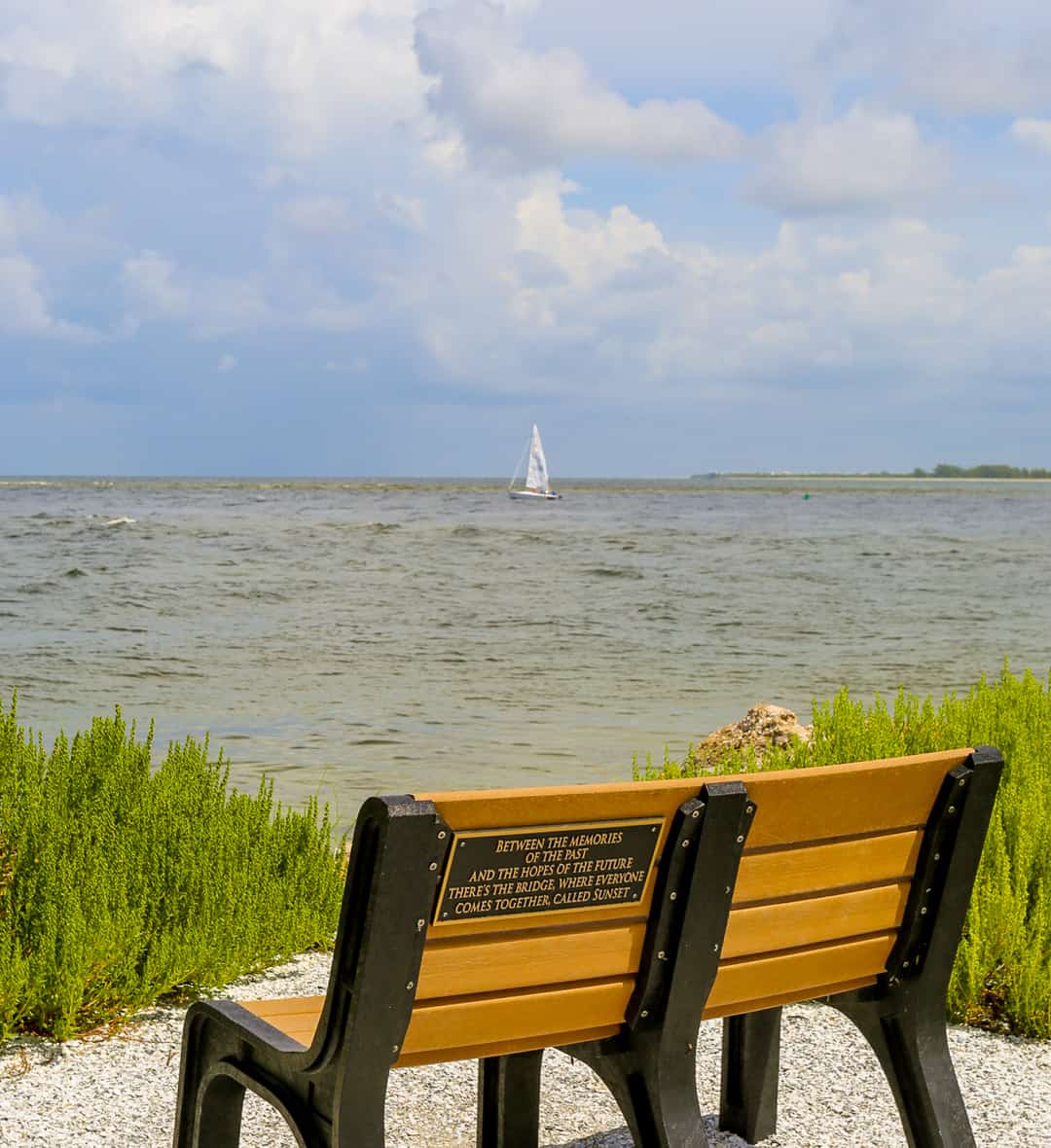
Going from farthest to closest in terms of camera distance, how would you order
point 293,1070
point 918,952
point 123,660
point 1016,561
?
point 1016,561
point 123,660
point 918,952
point 293,1070

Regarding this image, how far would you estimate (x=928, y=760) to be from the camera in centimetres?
287

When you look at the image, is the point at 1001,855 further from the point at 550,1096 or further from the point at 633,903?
the point at 633,903

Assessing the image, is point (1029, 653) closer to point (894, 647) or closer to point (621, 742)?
point (894, 647)

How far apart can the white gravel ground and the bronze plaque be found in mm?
1516

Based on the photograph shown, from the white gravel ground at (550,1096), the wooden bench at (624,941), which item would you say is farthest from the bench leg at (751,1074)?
the wooden bench at (624,941)

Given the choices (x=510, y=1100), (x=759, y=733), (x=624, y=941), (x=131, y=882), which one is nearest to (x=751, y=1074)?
(x=510, y=1100)

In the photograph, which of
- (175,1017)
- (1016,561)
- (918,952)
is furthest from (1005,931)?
(1016,561)

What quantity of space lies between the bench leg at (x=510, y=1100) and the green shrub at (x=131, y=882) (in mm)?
1428

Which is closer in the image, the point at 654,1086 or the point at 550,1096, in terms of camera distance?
the point at 654,1086

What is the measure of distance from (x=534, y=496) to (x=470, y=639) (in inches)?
3030

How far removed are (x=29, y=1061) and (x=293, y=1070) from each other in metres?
1.97

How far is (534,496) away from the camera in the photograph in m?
98.1

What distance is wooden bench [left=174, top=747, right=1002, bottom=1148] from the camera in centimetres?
234

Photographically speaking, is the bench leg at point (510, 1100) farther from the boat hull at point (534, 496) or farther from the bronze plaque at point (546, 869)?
the boat hull at point (534, 496)
